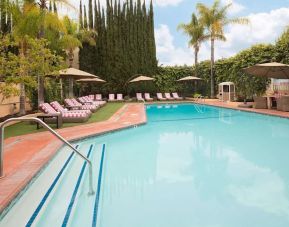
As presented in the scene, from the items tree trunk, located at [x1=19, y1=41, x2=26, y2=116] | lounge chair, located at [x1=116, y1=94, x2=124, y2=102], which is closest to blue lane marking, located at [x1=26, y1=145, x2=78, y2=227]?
tree trunk, located at [x1=19, y1=41, x2=26, y2=116]

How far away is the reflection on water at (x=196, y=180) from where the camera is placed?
4.08 meters

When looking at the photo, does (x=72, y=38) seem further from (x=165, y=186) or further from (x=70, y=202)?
(x=70, y=202)

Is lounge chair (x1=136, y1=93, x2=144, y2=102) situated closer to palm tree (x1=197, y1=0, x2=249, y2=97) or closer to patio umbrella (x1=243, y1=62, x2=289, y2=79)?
palm tree (x1=197, y1=0, x2=249, y2=97)

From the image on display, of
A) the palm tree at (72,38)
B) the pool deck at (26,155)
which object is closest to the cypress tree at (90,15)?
the palm tree at (72,38)

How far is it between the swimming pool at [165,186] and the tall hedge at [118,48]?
927 inches

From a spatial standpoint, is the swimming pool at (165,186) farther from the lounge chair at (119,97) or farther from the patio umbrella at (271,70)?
the lounge chair at (119,97)

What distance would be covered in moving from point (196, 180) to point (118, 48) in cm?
2836

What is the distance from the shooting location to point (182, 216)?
410 centimetres

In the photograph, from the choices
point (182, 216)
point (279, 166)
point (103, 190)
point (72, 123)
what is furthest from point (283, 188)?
point (72, 123)

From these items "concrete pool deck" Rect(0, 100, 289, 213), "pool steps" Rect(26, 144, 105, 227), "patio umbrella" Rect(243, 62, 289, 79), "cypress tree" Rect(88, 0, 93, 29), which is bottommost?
"pool steps" Rect(26, 144, 105, 227)

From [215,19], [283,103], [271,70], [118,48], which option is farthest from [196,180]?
[118,48]

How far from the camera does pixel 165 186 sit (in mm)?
5359

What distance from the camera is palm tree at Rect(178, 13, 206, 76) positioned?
1136 inches

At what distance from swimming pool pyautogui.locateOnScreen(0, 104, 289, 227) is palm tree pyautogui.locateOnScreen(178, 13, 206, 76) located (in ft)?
69.3
